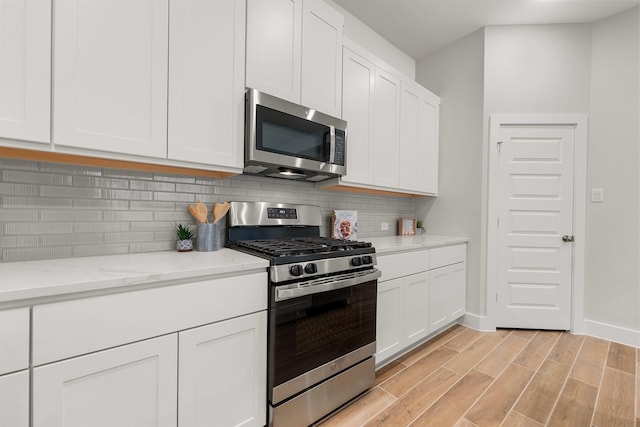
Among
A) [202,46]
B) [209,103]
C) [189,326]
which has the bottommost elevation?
[189,326]

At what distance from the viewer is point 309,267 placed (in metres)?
1.51

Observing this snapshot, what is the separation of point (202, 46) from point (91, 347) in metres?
1.42

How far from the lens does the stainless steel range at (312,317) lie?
4.71ft

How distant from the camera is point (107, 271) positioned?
3.68 ft

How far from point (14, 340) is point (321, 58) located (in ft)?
6.79

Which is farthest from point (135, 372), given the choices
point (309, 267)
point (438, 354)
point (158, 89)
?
point (438, 354)

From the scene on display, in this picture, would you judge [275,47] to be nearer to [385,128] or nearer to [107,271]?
[385,128]

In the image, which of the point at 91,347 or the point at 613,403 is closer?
the point at 91,347

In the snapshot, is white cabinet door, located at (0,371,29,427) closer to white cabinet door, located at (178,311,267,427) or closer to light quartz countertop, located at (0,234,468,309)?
light quartz countertop, located at (0,234,468,309)

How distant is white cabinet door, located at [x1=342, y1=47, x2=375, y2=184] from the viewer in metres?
2.28

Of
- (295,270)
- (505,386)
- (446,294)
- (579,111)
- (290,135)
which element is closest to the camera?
(295,270)

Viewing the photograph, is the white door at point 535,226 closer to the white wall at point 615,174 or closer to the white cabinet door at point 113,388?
the white wall at point 615,174

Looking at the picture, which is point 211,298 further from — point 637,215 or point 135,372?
point 637,215

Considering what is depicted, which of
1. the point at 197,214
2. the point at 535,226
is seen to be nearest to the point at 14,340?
the point at 197,214
